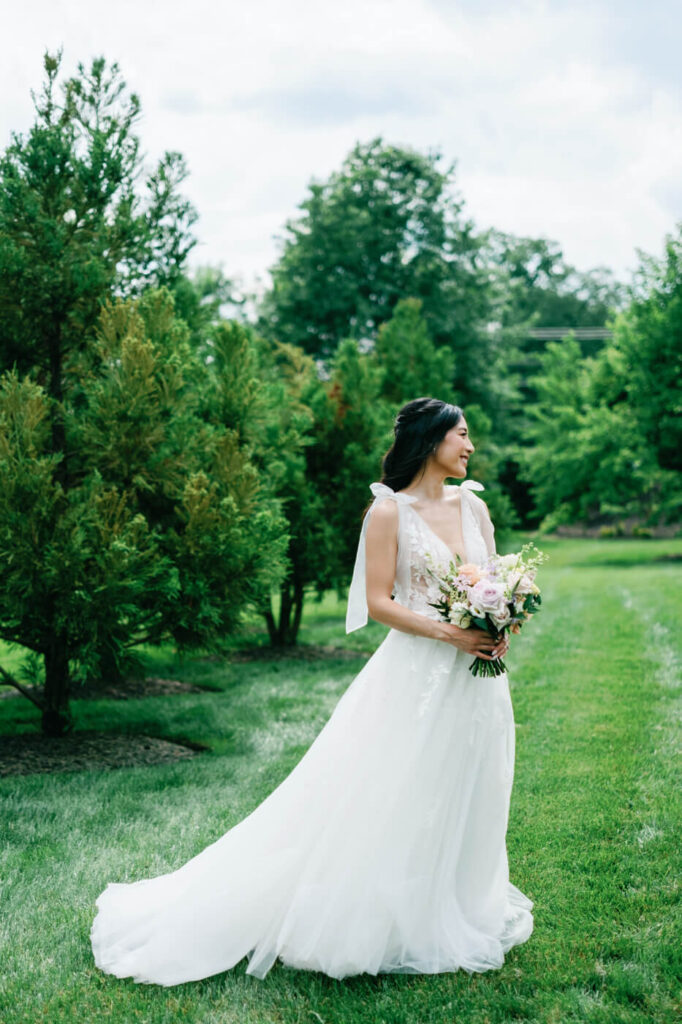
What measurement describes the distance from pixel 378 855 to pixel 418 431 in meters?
1.81

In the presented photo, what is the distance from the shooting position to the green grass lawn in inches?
130

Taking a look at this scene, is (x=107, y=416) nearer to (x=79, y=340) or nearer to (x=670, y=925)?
(x=79, y=340)

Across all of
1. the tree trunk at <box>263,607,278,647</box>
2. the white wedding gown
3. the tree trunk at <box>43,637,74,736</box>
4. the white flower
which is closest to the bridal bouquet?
the white flower

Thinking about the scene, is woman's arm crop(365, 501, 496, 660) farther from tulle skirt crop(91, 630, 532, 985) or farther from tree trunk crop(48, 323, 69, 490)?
tree trunk crop(48, 323, 69, 490)

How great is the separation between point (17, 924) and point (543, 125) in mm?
10054

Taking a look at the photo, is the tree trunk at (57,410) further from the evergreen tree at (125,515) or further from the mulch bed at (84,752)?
the mulch bed at (84,752)

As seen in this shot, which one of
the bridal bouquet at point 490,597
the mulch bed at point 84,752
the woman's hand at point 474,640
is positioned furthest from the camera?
the mulch bed at point 84,752

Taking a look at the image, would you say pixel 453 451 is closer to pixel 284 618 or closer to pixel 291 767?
pixel 291 767

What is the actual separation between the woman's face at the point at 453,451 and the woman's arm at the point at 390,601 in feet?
1.00

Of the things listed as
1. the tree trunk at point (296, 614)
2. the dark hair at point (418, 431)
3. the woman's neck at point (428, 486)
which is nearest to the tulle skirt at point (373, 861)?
the woman's neck at point (428, 486)

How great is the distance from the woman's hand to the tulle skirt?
155mm

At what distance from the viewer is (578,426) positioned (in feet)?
109

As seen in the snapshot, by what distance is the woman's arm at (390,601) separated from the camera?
11.9 ft

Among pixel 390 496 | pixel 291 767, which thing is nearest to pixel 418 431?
pixel 390 496
